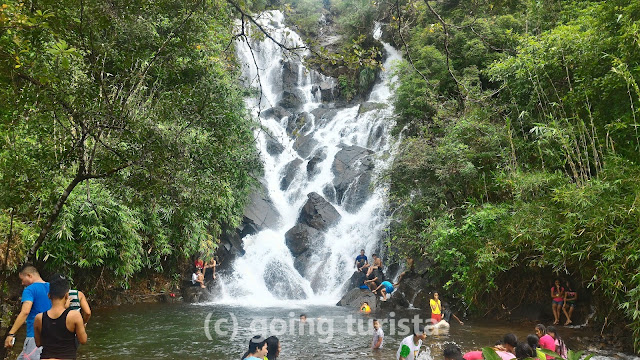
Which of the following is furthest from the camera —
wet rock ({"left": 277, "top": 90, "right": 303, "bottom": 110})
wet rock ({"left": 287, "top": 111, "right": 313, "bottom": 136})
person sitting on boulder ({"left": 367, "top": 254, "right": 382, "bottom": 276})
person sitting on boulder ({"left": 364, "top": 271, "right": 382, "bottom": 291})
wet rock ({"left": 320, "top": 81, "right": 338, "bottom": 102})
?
wet rock ({"left": 320, "top": 81, "right": 338, "bottom": 102})

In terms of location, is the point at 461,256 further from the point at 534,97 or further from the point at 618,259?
the point at 534,97

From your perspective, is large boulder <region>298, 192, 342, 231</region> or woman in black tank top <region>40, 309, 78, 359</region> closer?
woman in black tank top <region>40, 309, 78, 359</region>

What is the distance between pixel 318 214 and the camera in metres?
17.8

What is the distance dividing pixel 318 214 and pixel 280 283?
3.39 meters

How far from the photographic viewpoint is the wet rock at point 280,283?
1530cm

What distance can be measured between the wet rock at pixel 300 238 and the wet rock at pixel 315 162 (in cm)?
341

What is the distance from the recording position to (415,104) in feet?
48.9

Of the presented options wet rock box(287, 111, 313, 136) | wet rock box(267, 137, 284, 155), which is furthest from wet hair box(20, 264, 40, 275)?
wet rock box(287, 111, 313, 136)

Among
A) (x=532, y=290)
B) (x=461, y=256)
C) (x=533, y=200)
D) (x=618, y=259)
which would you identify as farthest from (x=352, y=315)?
(x=618, y=259)

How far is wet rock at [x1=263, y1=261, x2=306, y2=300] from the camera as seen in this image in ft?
50.2

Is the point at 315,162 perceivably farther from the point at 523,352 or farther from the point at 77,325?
the point at 77,325

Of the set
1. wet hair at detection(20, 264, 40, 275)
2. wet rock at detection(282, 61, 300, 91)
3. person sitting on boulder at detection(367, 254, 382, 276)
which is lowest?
wet hair at detection(20, 264, 40, 275)

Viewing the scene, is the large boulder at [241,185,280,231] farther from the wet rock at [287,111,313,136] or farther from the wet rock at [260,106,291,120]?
the wet rock at [260,106,291,120]

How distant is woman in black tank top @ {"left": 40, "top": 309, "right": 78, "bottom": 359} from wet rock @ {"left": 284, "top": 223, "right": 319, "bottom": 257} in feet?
45.5
